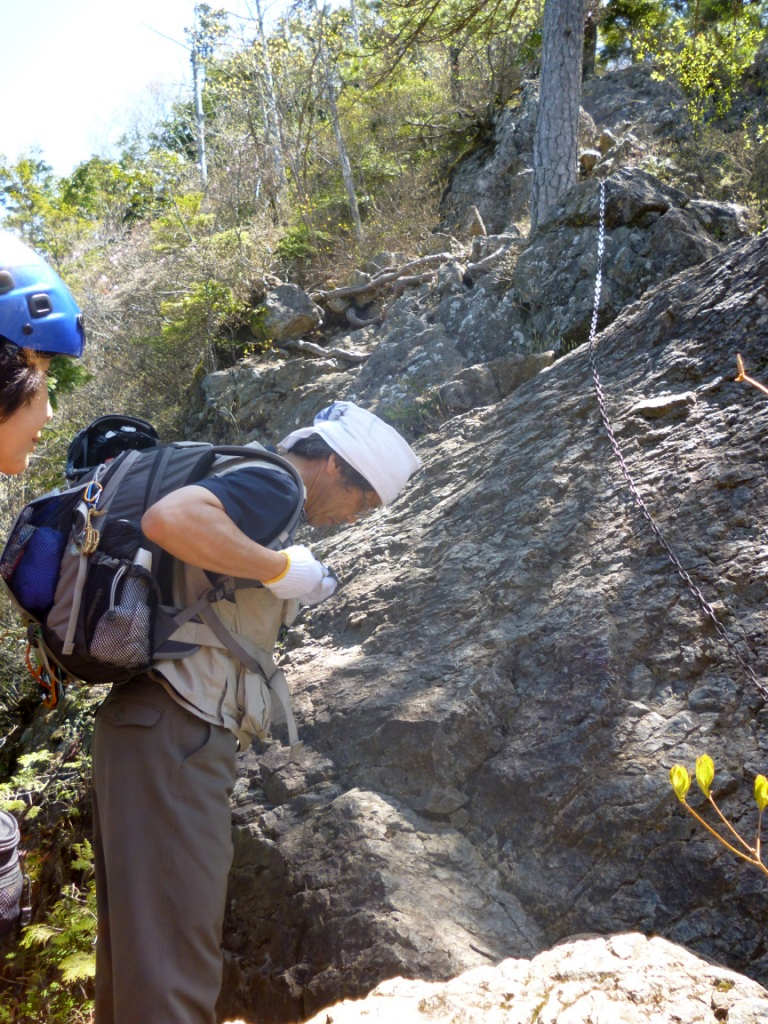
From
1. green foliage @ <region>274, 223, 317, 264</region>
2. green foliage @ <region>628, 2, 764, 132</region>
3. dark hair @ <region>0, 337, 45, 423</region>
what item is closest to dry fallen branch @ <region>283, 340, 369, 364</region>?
green foliage @ <region>274, 223, 317, 264</region>

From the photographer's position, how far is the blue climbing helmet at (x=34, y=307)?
6.95ft

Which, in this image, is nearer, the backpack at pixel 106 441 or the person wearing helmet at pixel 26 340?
the person wearing helmet at pixel 26 340

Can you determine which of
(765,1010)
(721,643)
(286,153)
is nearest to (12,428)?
(765,1010)

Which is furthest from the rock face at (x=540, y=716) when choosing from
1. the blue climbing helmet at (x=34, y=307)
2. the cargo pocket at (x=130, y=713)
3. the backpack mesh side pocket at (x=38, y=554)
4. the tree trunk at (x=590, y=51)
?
the tree trunk at (x=590, y=51)

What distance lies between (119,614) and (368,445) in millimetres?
1101

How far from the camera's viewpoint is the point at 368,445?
2977 millimetres

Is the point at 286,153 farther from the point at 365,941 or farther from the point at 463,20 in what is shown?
the point at 365,941

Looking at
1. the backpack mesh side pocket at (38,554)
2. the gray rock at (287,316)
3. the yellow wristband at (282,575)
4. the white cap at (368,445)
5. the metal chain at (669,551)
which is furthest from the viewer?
the gray rock at (287,316)

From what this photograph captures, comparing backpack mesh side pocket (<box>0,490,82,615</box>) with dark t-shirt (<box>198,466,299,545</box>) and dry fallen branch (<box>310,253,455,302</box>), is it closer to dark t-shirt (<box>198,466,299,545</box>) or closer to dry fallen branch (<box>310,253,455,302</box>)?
dark t-shirt (<box>198,466,299,545</box>)

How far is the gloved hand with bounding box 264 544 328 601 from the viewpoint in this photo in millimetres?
2553

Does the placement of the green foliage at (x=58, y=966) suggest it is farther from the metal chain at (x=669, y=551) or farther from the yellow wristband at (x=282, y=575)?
the metal chain at (x=669, y=551)

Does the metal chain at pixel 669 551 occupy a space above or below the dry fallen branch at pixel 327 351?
below

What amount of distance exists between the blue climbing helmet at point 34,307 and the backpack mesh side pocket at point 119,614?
63 centimetres

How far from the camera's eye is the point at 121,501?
2492 millimetres
